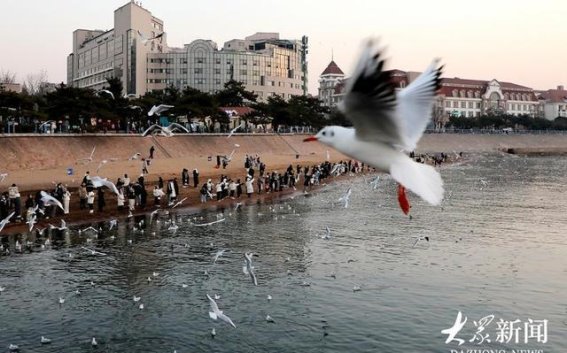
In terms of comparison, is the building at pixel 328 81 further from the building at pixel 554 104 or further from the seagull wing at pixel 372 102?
the seagull wing at pixel 372 102

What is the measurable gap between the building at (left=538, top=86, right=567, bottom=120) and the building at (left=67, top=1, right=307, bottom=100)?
90843 millimetres

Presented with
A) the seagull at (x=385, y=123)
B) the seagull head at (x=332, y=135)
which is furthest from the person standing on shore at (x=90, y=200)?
the seagull head at (x=332, y=135)

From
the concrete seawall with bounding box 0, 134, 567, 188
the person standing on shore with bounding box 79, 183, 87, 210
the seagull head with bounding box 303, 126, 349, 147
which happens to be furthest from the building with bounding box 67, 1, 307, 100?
the seagull head with bounding box 303, 126, 349, 147

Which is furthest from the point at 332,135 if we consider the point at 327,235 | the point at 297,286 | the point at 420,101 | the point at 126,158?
the point at 126,158

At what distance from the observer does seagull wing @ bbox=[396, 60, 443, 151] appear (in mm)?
6828

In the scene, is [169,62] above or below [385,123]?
above

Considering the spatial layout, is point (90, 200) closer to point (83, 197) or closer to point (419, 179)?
point (83, 197)

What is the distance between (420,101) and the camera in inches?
272

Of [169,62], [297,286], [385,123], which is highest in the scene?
[169,62]

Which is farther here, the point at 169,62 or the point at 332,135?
the point at 169,62

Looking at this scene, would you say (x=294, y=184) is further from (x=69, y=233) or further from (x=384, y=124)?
(x=384, y=124)

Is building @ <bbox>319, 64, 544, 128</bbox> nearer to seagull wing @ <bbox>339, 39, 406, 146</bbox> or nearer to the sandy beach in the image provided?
the sandy beach

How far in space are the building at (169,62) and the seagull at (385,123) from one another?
11750 cm

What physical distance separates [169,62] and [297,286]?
113 meters
